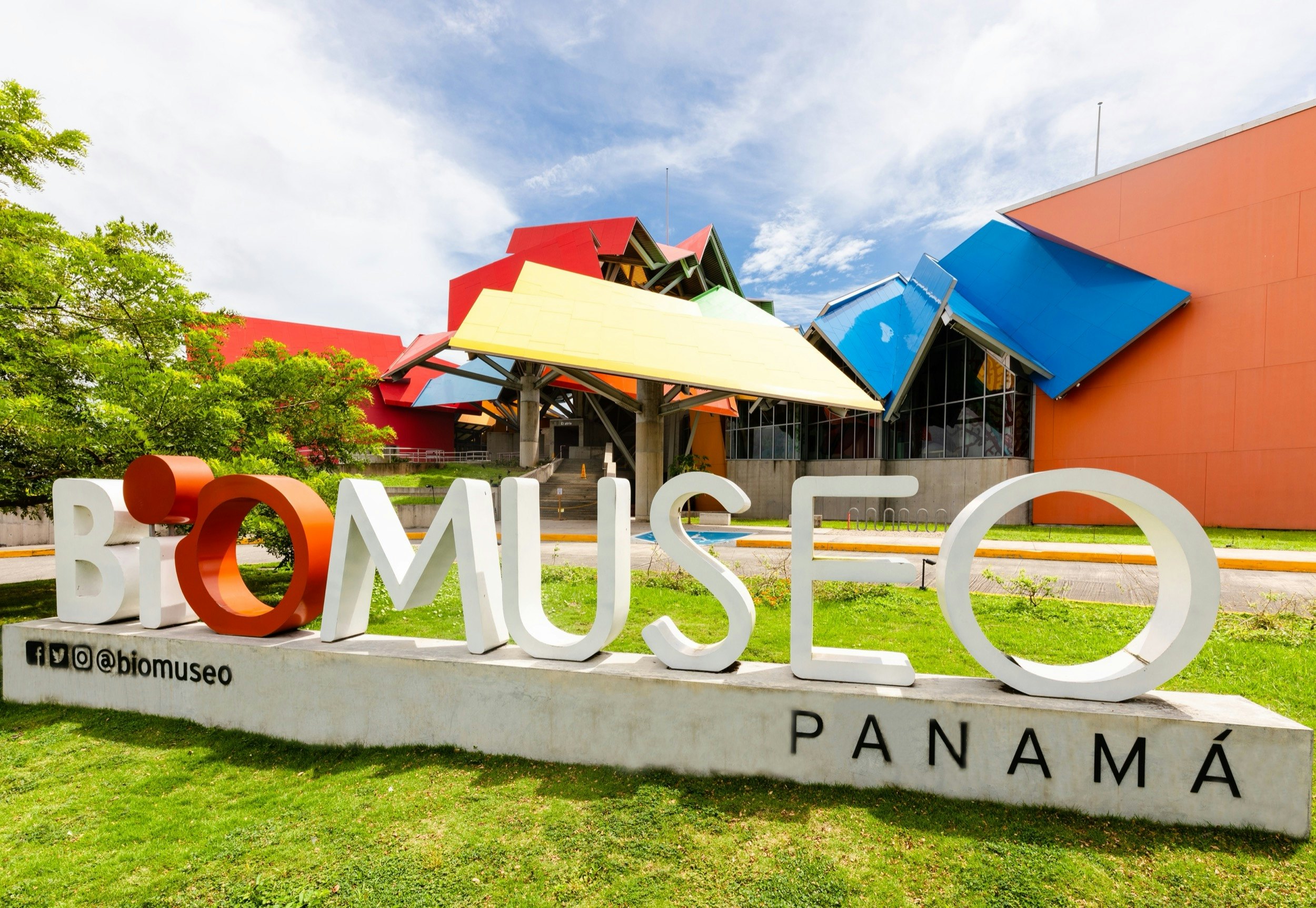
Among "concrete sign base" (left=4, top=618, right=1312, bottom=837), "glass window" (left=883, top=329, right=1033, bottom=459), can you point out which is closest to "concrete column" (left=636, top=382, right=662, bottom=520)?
"glass window" (left=883, top=329, right=1033, bottom=459)

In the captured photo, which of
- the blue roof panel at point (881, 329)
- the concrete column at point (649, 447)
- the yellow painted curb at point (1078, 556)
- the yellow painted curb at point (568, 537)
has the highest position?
the blue roof panel at point (881, 329)

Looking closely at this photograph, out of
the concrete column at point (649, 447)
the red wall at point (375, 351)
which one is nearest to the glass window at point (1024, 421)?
the concrete column at point (649, 447)

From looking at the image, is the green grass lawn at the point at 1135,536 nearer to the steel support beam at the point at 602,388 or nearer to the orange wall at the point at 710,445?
the steel support beam at the point at 602,388

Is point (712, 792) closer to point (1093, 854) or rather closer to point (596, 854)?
point (596, 854)

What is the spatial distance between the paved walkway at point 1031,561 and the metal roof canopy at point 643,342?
5.45 meters

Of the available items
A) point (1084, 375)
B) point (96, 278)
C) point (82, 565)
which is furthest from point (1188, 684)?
point (1084, 375)

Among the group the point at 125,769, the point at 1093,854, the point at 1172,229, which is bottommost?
the point at 125,769

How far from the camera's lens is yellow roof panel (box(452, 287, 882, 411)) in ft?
60.9

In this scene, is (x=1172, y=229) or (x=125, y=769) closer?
(x=125, y=769)

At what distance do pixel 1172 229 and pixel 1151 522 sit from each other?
24.9 meters

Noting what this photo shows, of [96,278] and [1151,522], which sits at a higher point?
[96,278]

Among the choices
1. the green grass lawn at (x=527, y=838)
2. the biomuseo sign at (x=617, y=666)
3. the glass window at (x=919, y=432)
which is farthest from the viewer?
the glass window at (x=919, y=432)

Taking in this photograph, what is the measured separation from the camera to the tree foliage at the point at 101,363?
9336 millimetres

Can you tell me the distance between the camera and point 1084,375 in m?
22.6
